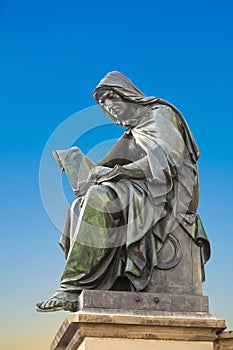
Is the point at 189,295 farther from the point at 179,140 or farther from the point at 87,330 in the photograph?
the point at 179,140

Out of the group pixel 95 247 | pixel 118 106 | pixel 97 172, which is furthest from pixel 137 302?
pixel 118 106

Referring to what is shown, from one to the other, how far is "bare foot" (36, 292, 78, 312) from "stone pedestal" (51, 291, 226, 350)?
0.16 metres

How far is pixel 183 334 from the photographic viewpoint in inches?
286

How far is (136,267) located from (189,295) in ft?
2.08

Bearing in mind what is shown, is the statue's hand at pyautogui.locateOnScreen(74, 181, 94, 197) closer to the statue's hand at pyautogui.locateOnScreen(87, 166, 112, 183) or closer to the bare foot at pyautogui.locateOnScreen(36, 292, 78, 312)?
the statue's hand at pyautogui.locateOnScreen(87, 166, 112, 183)

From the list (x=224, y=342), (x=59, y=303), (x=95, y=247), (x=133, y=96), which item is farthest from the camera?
(x=133, y=96)

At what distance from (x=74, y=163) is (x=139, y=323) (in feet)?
7.59

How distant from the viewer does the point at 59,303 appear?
7.30 metres

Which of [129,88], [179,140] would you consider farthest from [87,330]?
[129,88]

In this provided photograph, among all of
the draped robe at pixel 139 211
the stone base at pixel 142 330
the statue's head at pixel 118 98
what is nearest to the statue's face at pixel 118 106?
the statue's head at pixel 118 98

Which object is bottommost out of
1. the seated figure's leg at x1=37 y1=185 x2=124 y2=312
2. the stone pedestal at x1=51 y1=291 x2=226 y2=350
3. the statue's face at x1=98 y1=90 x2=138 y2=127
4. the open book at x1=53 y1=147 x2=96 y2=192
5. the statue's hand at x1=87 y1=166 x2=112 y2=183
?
the stone pedestal at x1=51 y1=291 x2=226 y2=350

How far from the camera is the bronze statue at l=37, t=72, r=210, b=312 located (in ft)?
24.7

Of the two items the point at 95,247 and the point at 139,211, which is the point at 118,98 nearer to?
the point at 139,211

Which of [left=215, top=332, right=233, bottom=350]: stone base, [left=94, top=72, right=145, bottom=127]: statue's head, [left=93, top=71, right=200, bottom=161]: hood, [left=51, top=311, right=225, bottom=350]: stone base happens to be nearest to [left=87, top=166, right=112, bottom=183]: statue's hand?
[left=94, top=72, right=145, bottom=127]: statue's head
